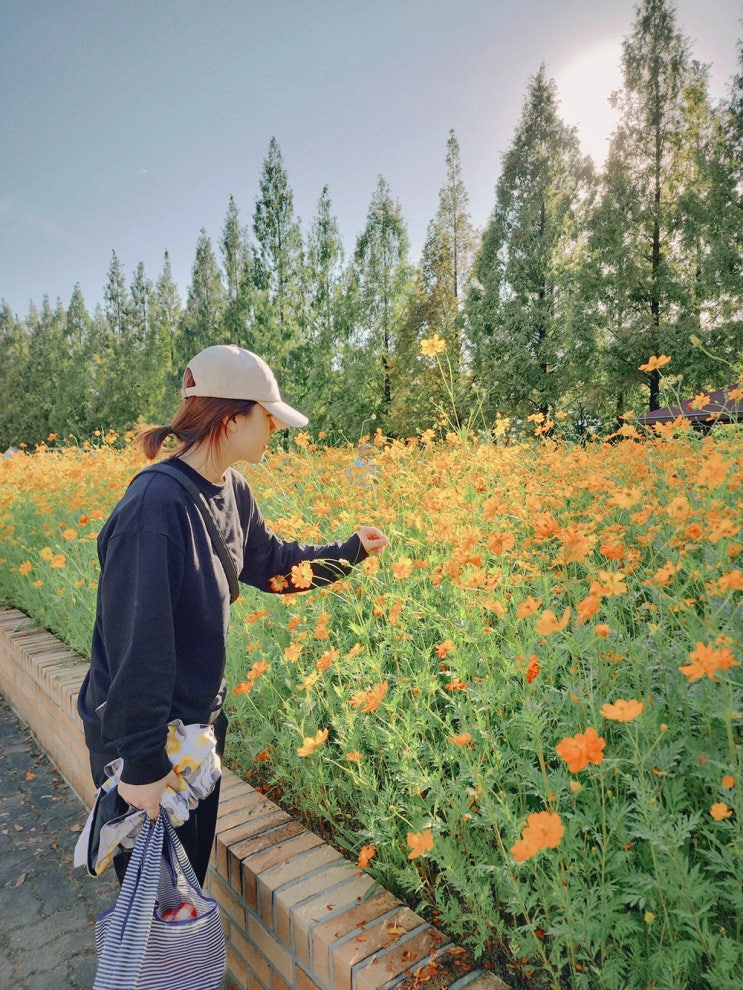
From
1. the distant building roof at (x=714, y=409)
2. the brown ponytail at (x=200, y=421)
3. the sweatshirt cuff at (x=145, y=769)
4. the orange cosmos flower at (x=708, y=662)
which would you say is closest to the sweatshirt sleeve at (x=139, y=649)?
the sweatshirt cuff at (x=145, y=769)

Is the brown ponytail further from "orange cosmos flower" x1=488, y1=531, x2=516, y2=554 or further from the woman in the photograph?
"orange cosmos flower" x1=488, y1=531, x2=516, y2=554

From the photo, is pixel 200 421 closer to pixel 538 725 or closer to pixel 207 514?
pixel 207 514

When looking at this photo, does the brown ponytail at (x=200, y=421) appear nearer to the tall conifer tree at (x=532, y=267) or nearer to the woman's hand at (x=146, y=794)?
the woman's hand at (x=146, y=794)

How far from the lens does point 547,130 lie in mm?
18094

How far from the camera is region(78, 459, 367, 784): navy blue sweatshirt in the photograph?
1.39 m

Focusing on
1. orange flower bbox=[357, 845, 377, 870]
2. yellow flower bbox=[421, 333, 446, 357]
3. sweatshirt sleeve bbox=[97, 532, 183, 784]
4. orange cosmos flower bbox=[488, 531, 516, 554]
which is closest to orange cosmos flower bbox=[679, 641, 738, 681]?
orange cosmos flower bbox=[488, 531, 516, 554]

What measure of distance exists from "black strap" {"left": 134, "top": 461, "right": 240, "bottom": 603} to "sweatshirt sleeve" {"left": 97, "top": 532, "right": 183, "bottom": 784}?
183 mm

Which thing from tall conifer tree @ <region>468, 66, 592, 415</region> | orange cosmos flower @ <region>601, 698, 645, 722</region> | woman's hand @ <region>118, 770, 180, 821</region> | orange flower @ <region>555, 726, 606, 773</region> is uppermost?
tall conifer tree @ <region>468, 66, 592, 415</region>

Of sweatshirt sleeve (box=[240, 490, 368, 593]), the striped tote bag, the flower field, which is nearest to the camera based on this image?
the flower field

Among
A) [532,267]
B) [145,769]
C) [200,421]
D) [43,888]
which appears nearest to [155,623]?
[145,769]

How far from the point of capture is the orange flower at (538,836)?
97 centimetres

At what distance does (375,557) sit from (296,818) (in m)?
0.85

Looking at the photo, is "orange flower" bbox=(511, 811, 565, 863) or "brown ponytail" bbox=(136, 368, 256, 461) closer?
"orange flower" bbox=(511, 811, 565, 863)

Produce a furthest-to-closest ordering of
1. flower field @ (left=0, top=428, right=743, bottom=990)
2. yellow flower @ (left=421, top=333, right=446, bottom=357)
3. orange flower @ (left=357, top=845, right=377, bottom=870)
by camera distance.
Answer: yellow flower @ (left=421, top=333, right=446, bottom=357), orange flower @ (left=357, top=845, right=377, bottom=870), flower field @ (left=0, top=428, right=743, bottom=990)
